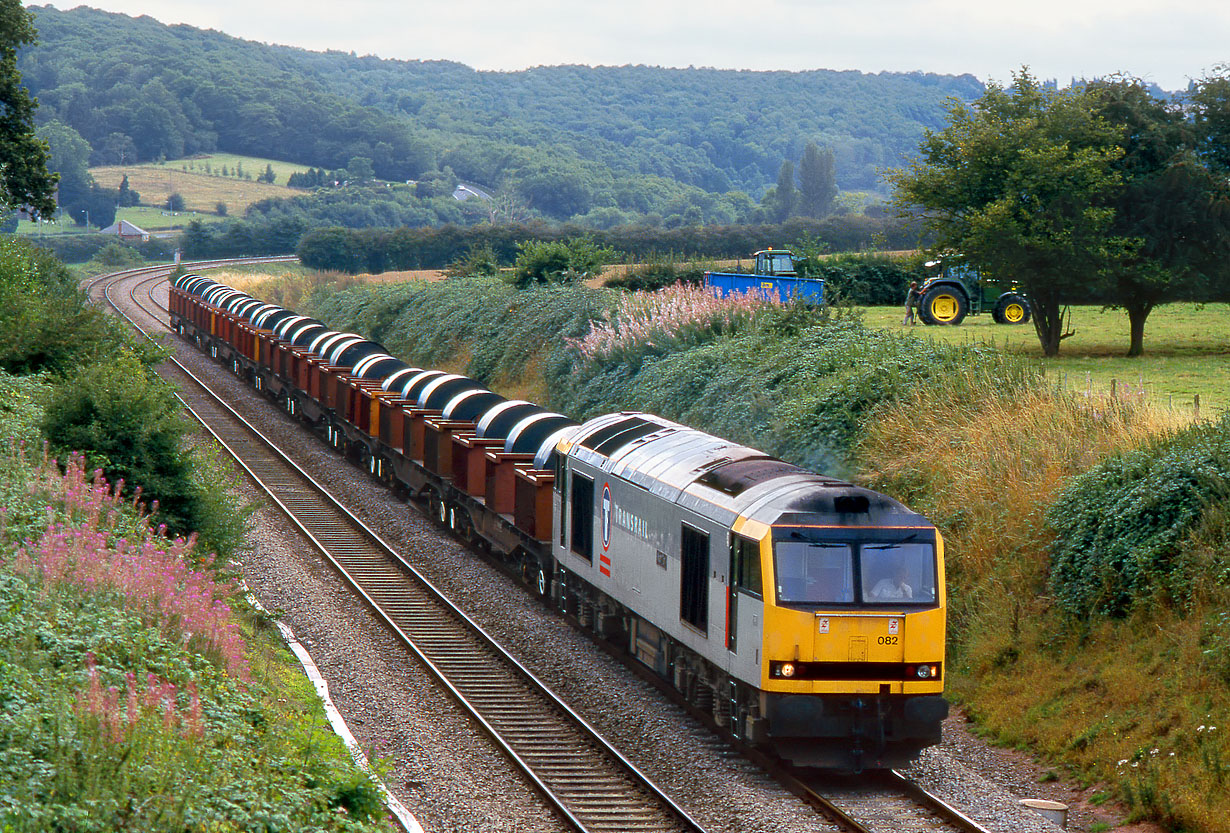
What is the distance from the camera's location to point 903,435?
18.2 meters

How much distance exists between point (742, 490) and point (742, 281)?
91.8 ft

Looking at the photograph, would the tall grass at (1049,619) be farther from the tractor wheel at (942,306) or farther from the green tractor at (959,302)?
the tractor wheel at (942,306)

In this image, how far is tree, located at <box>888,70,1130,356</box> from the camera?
1062 inches

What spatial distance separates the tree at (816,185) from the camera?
520ft

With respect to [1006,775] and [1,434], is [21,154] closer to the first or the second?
[1,434]

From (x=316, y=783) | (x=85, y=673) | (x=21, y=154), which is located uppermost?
(x=21, y=154)

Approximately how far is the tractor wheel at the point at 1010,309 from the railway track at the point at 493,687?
2283 cm

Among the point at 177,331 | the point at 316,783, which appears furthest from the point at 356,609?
the point at 177,331

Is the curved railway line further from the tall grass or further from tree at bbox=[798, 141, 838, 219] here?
tree at bbox=[798, 141, 838, 219]

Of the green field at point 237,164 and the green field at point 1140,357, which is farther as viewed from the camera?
the green field at point 237,164

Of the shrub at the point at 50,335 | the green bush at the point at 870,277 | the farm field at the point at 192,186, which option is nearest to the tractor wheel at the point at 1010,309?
the green bush at the point at 870,277

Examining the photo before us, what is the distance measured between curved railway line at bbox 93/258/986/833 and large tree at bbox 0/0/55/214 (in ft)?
63.6

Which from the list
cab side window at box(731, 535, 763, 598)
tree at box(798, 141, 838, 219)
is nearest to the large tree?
cab side window at box(731, 535, 763, 598)

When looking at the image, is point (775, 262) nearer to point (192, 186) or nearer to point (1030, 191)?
point (1030, 191)
